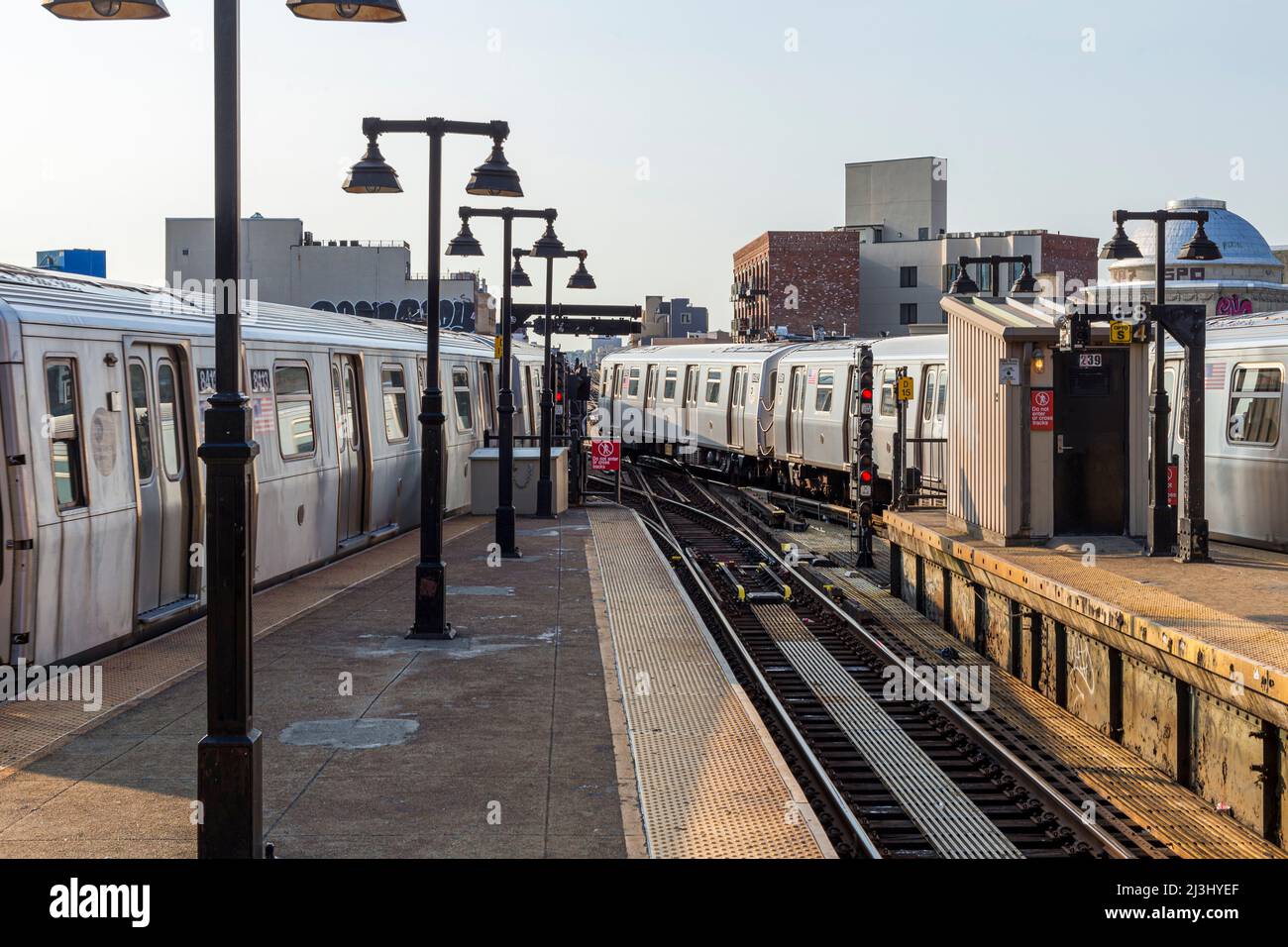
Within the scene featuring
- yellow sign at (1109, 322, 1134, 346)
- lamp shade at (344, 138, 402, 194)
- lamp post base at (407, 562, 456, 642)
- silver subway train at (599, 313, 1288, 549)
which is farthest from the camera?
silver subway train at (599, 313, 1288, 549)

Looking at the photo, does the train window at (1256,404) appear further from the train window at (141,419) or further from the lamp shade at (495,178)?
the train window at (141,419)

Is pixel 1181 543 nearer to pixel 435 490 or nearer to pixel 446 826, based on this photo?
pixel 435 490

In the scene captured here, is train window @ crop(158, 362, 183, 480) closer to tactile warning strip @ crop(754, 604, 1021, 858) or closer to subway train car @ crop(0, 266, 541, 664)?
subway train car @ crop(0, 266, 541, 664)

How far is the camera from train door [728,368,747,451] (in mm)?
33219

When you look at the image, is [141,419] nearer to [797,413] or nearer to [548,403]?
[548,403]

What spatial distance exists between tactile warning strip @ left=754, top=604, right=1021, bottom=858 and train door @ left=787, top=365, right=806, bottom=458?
46.3ft

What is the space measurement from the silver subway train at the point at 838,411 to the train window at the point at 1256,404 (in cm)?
1

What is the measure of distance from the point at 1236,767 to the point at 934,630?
6.79 m

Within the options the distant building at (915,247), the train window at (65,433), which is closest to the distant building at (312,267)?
the distant building at (915,247)

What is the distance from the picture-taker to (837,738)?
11031mm

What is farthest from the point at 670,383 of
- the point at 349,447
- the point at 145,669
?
the point at 145,669

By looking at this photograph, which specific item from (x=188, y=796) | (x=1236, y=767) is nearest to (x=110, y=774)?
(x=188, y=796)

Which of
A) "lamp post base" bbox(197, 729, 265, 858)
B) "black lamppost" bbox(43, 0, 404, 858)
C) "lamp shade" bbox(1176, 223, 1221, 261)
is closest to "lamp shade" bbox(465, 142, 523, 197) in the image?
"black lamppost" bbox(43, 0, 404, 858)

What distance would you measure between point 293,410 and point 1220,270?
166ft
